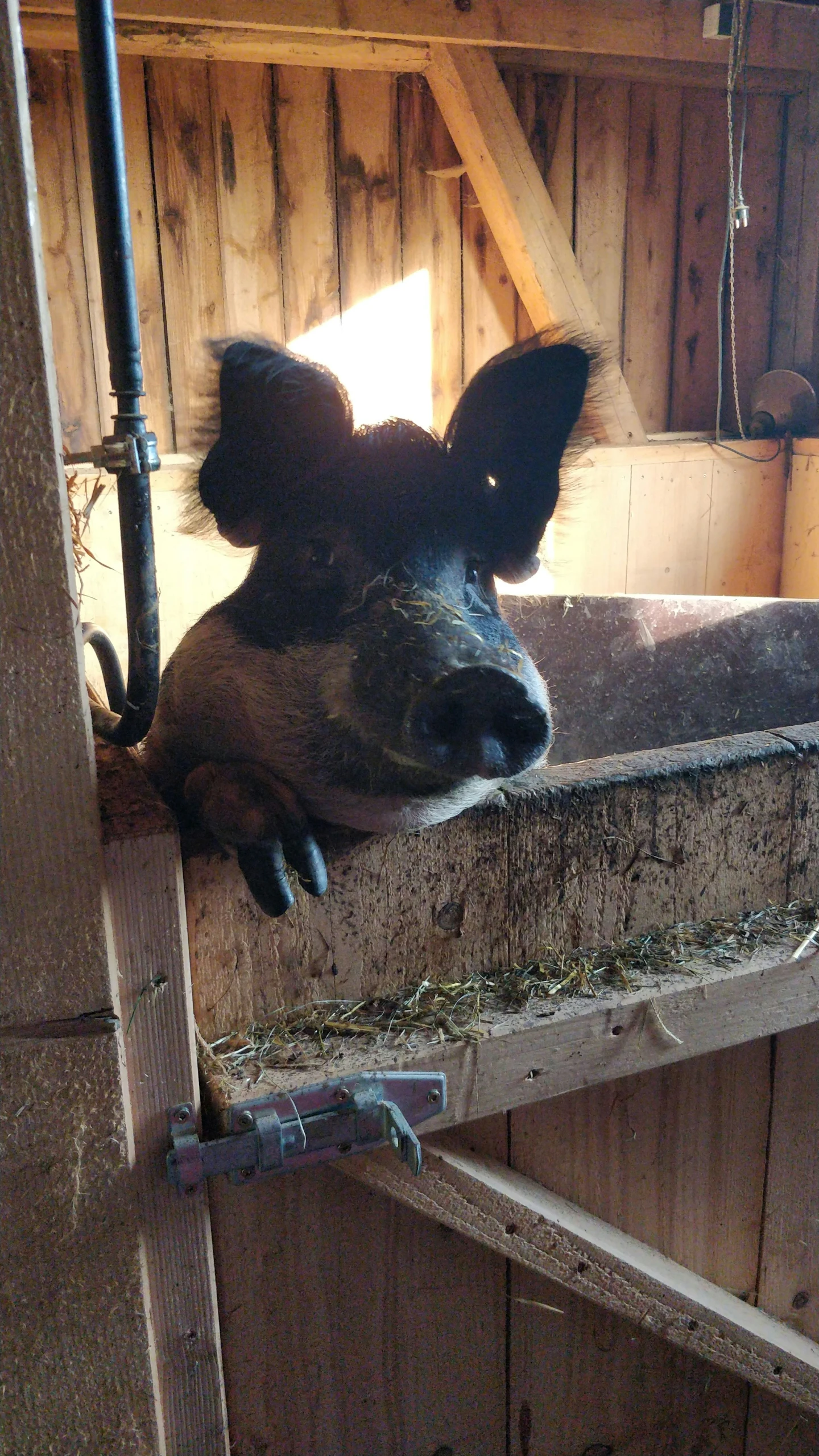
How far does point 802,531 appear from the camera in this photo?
11.7 ft

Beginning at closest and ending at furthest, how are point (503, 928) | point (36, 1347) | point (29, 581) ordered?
point (29, 581)
point (36, 1347)
point (503, 928)

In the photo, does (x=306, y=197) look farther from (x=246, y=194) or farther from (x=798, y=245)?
(x=798, y=245)

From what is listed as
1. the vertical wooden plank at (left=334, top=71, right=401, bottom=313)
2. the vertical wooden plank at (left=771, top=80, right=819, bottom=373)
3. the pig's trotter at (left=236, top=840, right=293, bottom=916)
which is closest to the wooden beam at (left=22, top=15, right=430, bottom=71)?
the vertical wooden plank at (left=334, top=71, right=401, bottom=313)

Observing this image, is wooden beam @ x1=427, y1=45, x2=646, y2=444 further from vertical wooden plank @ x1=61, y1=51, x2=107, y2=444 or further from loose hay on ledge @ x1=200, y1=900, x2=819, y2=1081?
loose hay on ledge @ x1=200, y1=900, x2=819, y2=1081

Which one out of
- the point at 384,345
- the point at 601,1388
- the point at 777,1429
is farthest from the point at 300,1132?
the point at 384,345

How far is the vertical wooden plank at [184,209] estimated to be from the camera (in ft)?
10.1

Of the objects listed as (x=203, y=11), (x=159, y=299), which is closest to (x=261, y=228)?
(x=159, y=299)

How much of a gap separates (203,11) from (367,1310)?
2.92m

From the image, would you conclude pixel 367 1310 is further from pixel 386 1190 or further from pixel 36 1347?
pixel 36 1347

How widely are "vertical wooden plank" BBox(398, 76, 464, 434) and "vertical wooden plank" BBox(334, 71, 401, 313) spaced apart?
0.04 meters

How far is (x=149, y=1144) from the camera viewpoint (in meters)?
0.84

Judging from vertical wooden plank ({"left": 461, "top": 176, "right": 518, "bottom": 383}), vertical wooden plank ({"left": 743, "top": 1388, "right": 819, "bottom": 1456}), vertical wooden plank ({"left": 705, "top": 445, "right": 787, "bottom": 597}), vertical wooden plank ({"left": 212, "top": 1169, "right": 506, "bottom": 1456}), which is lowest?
vertical wooden plank ({"left": 743, "top": 1388, "right": 819, "bottom": 1456})

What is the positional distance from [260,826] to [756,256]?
12.1 feet

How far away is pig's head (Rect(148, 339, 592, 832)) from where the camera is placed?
2.97ft
